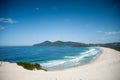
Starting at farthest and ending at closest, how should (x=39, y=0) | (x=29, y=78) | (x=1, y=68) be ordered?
(x=39, y=0) < (x=1, y=68) < (x=29, y=78)

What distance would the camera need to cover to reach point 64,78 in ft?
13.3

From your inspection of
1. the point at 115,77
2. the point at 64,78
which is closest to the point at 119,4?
the point at 115,77

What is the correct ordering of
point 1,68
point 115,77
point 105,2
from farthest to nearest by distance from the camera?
point 105,2
point 1,68
point 115,77

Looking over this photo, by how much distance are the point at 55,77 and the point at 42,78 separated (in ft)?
1.35

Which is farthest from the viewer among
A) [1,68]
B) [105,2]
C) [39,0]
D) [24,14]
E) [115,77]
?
[24,14]

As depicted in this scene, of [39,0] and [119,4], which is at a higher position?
[39,0]

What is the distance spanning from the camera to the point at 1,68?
459 cm

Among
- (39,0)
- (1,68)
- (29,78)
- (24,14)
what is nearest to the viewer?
(29,78)

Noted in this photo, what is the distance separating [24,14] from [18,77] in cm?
370

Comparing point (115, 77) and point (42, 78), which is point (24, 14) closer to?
point (42, 78)

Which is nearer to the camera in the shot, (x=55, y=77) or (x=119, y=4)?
(x=55, y=77)

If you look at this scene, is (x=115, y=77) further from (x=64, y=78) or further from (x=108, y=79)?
(x=64, y=78)

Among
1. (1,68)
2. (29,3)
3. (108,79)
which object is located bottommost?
(108,79)

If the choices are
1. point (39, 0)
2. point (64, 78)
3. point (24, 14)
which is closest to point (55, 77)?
point (64, 78)
